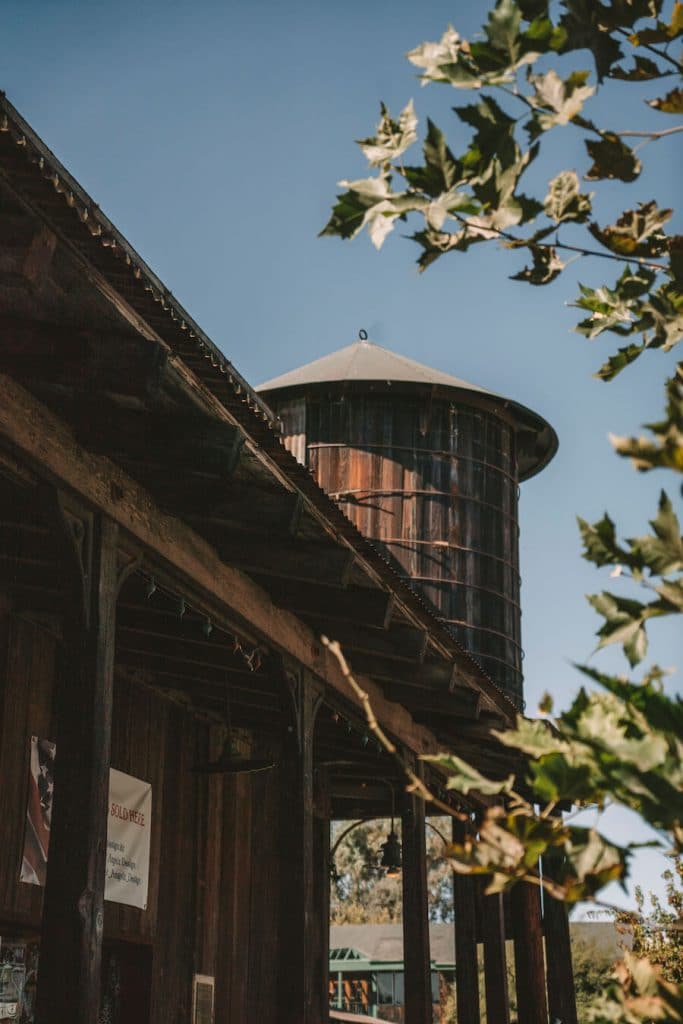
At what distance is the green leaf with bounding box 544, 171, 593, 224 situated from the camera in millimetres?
2729

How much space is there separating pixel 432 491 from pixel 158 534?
1115cm

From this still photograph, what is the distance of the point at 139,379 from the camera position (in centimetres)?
629

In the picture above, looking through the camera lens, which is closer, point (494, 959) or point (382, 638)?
point (382, 638)

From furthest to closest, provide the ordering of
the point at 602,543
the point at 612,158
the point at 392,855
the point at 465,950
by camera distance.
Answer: the point at 392,855
the point at 465,950
the point at 612,158
the point at 602,543

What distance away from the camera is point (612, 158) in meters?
2.79

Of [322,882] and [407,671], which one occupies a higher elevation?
[407,671]

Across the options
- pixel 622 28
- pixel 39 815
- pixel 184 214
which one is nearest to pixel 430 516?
pixel 184 214

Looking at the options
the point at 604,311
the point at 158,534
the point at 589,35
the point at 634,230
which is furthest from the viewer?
the point at 158,534

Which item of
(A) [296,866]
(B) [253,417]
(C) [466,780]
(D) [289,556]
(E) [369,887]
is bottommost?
(C) [466,780]

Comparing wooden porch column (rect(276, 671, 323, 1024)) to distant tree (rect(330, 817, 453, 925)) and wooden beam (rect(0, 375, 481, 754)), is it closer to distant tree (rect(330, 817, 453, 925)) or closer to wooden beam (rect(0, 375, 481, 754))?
wooden beam (rect(0, 375, 481, 754))

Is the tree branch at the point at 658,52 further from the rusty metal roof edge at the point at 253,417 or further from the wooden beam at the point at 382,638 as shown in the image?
the wooden beam at the point at 382,638

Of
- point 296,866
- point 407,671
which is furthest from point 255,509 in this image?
point 407,671

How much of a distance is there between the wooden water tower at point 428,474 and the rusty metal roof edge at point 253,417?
199 inches

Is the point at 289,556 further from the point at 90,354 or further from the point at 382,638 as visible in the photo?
the point at 90,354
